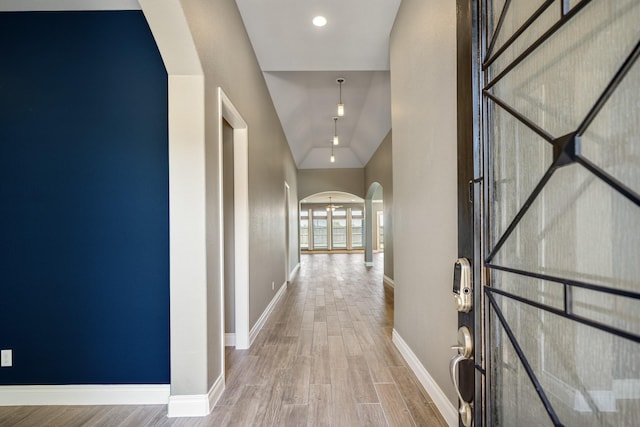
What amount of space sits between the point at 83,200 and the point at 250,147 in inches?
68.8

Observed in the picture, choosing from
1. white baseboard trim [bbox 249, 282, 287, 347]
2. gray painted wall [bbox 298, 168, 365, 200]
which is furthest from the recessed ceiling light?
gray painted wall [bbox 298, 168, 365, 200]

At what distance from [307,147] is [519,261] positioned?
27.6 ft

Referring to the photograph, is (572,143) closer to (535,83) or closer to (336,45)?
(535,83)

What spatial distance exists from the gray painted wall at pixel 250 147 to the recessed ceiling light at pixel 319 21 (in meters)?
0.78

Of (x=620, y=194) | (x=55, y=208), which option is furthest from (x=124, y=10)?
(x=620, y=194)

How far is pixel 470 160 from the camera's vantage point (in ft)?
3.30

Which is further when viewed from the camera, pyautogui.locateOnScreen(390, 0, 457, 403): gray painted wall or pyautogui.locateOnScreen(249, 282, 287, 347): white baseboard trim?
pyautogui.locateOnScreen(249, 282, 287, 347): white baseboard trim

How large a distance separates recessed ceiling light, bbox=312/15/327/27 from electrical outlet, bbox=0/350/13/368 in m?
3.93

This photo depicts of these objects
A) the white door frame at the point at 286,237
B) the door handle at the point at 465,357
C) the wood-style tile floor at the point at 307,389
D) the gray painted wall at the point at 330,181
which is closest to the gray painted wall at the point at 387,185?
the gray painted wall at the point at 330,181

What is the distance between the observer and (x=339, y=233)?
1625 centimetres

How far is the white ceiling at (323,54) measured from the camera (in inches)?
124

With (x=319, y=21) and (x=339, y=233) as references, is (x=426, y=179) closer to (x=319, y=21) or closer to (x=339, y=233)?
(x=319, y=21)

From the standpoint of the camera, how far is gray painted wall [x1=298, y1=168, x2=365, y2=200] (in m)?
10.2

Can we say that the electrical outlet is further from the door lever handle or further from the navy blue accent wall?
the door lever handle
